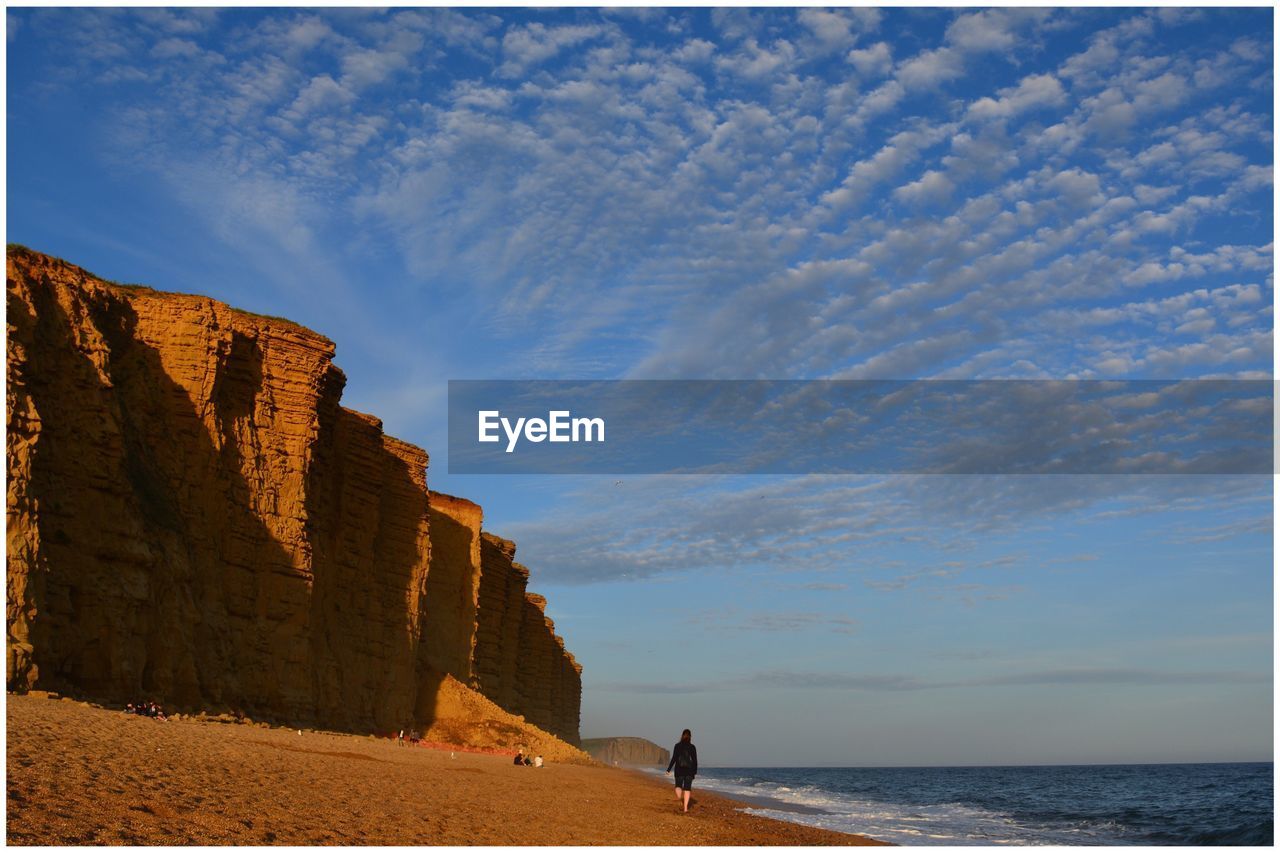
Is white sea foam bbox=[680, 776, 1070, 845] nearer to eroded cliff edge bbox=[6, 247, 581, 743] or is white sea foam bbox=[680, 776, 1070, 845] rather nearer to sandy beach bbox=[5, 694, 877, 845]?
sandy beach bbox=[5, 694, 877, 845]

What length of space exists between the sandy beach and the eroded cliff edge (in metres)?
3.55

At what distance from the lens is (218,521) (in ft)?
98.2

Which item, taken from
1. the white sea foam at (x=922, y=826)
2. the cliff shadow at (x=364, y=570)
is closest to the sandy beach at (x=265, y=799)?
the white sea foam at (x=922, y=826)

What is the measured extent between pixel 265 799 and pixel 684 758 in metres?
8.64

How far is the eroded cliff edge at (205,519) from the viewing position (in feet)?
69.6

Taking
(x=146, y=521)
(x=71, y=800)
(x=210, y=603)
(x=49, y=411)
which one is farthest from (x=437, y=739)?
(x=71, y=800)

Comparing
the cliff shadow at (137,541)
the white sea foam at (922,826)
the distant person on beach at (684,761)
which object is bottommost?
the white sea foam at (922,826)

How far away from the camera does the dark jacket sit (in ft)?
61.8

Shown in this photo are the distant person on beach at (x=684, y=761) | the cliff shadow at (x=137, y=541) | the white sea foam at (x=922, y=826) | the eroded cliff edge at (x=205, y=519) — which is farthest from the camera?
the white sea foam at (x=922, y=826)

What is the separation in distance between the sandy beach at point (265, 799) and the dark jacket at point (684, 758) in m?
0.84

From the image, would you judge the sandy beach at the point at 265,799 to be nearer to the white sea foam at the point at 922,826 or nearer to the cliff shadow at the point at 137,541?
the cliff shadow at the point at 137,541

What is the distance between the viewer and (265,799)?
12.6m

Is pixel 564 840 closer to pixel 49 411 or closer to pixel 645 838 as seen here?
pixel 645 838

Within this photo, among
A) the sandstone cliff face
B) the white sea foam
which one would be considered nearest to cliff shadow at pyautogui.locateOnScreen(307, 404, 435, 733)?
the sandstone cliff face
